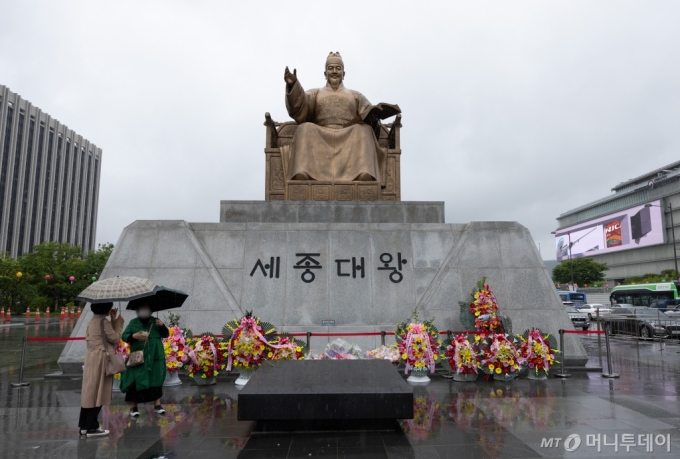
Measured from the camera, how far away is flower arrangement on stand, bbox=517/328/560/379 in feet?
24.5

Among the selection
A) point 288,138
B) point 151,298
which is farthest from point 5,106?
point 151,298

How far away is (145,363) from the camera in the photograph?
5.45 metres

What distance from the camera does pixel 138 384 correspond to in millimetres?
5383

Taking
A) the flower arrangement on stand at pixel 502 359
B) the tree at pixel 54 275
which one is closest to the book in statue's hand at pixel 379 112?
the flower arrangement on stand at pixel 502 359

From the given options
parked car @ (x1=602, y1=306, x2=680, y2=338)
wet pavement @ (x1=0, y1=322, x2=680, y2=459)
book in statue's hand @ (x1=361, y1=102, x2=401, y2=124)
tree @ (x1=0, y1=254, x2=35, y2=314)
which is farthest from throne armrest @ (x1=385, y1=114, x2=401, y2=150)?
tree @ (x1=0, y1=254, x2=35, y2=314)

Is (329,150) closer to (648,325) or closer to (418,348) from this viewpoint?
(418,348)

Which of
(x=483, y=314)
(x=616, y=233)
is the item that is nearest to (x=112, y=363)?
(x=483, y=314)

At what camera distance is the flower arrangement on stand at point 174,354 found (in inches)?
275

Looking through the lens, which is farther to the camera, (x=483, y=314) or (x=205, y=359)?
(x=483, y=314)

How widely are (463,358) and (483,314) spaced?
952mm

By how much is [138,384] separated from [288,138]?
23.6ft

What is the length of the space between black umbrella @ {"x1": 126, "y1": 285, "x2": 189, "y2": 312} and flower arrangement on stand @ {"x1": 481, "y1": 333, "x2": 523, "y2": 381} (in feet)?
14.9

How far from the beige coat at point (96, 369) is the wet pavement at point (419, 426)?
37 cm

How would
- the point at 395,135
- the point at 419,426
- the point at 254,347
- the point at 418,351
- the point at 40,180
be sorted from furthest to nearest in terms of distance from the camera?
the point at 40,180
the point at 395,135
the point at 418,351
the point at 254,347
the point at 419,426
